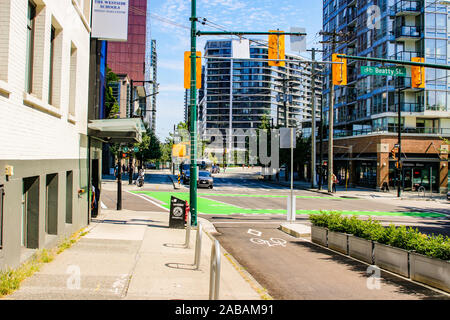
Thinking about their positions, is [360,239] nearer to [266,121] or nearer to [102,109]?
[102,109]

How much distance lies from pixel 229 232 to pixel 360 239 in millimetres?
5790

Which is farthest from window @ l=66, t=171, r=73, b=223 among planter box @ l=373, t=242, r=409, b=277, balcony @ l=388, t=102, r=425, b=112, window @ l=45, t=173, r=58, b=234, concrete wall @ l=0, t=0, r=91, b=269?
balcony @ l=388, t=102, r=425, b=112

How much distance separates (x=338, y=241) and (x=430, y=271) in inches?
147

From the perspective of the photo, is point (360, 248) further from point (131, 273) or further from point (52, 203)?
point (52, 203)

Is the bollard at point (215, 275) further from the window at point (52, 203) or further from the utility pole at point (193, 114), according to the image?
the utility pole at point (193, 114)

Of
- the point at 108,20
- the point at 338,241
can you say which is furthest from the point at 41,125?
the point at 338,241

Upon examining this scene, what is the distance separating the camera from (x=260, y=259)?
35.6 ft

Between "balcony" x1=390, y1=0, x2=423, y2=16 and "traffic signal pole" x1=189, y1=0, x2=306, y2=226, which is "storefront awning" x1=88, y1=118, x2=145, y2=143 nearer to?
"traffic signal pole" x1=189, y1=0, x2=306, y2=226

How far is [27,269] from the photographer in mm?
7633

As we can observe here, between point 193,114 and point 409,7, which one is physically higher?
point 409,7

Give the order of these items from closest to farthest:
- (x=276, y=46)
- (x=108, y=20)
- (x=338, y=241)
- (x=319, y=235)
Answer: (x=338, y=241) < (x=319, y=235) < (x=276, y=46) < (x=108, y=20)

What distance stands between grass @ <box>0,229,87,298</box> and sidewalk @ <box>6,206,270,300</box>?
125 mm

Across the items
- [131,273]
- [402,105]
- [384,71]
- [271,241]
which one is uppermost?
[402,105]
